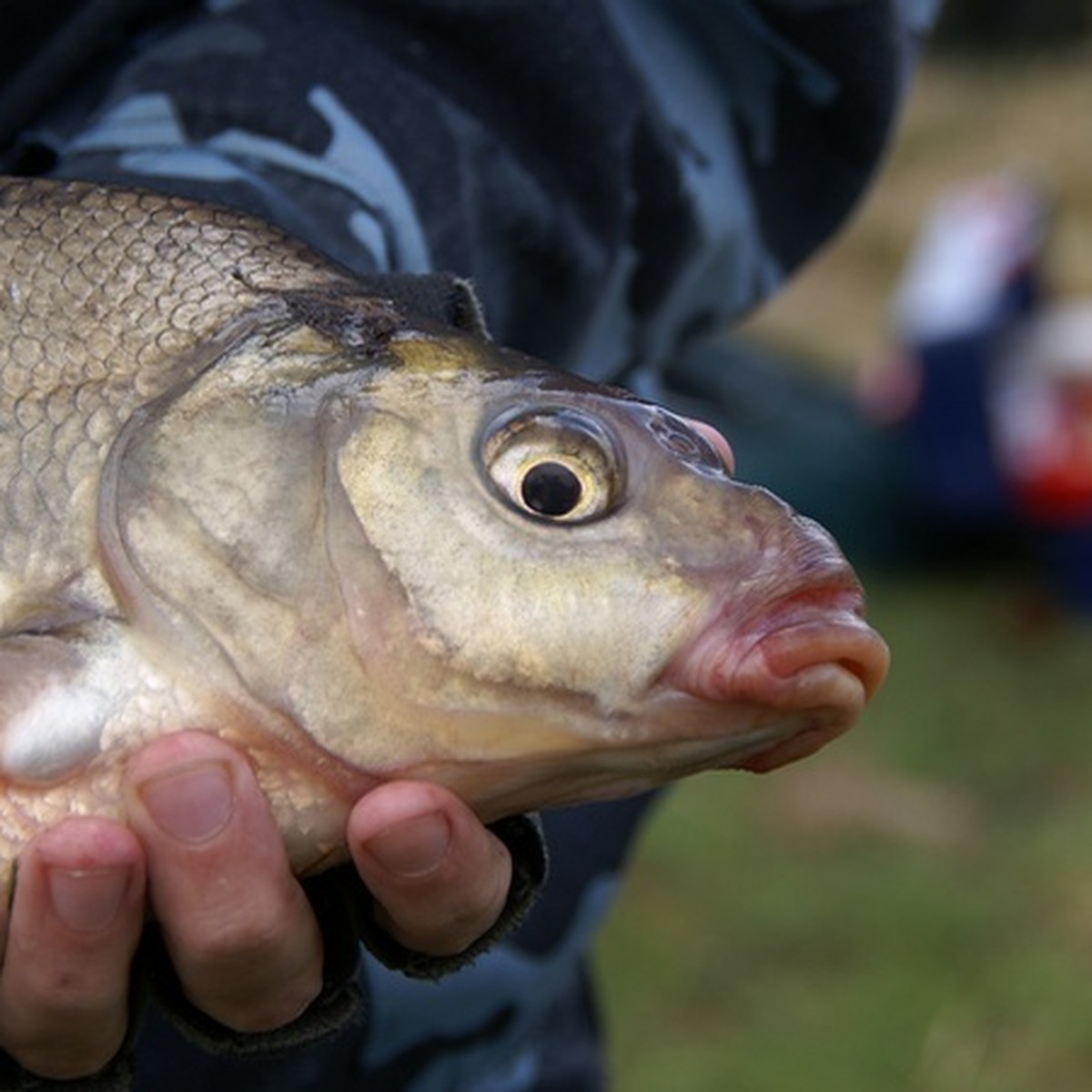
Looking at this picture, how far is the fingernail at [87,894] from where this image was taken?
44.1 inches

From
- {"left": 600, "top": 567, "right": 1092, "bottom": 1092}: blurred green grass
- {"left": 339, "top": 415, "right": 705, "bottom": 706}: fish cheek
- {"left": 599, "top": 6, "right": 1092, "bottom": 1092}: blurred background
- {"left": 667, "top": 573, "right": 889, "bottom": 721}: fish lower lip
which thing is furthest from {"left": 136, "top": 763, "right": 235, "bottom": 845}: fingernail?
{"left": 600, "top": 567, "right": 1092, "bottom": 1092}: blurred green grass

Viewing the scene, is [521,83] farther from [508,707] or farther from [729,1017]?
[729,1017]

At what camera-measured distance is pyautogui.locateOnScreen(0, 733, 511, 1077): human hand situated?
3.67ft

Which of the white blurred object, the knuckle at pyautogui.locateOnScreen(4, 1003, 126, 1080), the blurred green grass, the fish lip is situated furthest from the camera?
the white blurred object

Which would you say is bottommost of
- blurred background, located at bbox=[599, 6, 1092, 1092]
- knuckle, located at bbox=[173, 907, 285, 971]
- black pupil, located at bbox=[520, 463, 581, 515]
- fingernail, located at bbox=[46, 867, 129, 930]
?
blurred background, located at bbox=[599, 6, 1092, 1092]

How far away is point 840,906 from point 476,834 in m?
2.91

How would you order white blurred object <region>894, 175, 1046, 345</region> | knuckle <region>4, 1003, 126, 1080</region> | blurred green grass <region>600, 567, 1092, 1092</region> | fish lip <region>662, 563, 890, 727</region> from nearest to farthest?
1. fish lip <region>662, 563, 890, 727</region>
2. knuckle <region>4, 1003, 126, 1080</region>
3. blurred green grass <region>600, 567, 1092, 1092</region>
4. white blurred object <region>894, 175, 1046, 345</region>

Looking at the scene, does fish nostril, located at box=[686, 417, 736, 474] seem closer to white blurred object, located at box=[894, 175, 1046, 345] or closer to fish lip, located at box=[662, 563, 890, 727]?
fish lip, located at box=[662, 563, 890, 727]

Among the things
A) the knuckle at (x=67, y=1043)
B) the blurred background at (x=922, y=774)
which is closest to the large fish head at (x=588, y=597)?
the knuckle at (x=67, y=1043)

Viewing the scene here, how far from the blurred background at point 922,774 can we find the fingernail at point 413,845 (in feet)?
5.35

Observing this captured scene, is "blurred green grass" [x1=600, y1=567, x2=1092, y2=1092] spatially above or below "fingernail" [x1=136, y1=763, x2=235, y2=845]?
below

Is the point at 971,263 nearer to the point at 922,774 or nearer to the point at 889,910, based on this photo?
the point at 922,774

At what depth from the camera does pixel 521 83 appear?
5.69 feet

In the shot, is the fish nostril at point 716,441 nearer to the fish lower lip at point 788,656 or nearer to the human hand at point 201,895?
the fish lower lip at point 788,656
